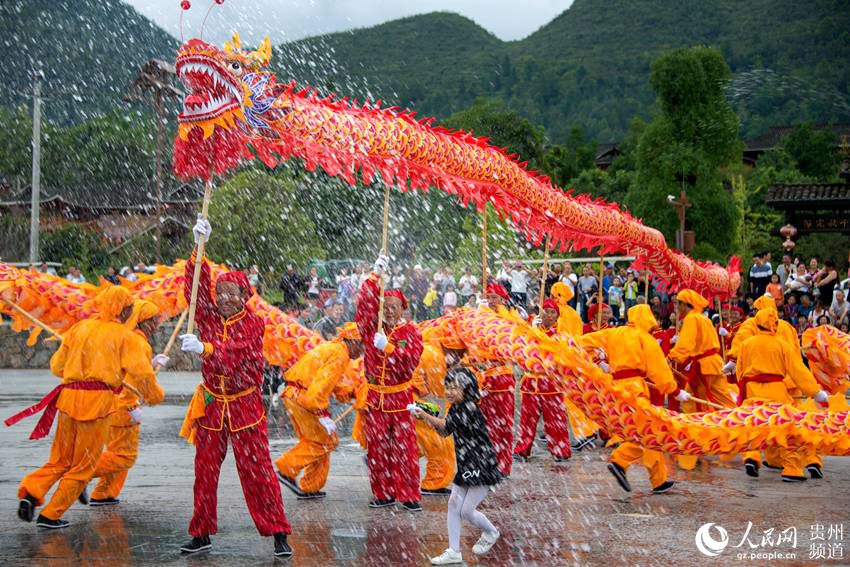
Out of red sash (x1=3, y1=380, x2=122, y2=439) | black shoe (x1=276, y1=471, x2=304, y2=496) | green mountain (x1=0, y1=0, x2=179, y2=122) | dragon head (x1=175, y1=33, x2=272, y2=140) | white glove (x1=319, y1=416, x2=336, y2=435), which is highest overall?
green mountain (x1=0, y1=0, x2=179, y2=122)

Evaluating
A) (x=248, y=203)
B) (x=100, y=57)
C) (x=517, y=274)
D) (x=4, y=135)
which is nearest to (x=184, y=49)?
(x=517, y=274)

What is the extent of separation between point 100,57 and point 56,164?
4302cm

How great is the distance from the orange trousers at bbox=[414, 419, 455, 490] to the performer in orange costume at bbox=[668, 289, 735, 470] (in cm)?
324

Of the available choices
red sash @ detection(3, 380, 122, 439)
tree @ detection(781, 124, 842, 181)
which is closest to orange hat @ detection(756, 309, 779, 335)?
red sash @ detection(3, 380, 122, 439)

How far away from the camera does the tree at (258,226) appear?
22141 mm

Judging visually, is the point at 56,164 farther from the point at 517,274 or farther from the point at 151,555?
the point at 151,555

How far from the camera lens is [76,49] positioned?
80688mm

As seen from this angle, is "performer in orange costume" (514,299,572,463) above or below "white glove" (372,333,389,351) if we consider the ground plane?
below

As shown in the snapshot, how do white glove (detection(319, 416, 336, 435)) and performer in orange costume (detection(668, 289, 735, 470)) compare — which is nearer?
white glove (detection(319, 416, 336, 435))

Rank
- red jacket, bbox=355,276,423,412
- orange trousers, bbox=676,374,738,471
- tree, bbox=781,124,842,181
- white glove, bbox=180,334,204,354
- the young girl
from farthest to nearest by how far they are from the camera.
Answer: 1. tree, bbox=781,124,842,181
2. orange trousers, bbox=676,374,738,471
3. red jacket, bbox=355,276,423,412
4. the young girl
5. white glove, bbox=180,334,204,354

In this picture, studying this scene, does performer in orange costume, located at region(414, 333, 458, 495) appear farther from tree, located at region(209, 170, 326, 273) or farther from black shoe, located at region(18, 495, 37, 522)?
tree, located at region(209, 170, 326, 273)

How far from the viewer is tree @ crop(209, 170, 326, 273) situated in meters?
22.1

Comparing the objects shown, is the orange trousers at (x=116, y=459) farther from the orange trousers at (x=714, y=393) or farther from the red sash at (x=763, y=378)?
the orange trousers at (x=714, y=393)

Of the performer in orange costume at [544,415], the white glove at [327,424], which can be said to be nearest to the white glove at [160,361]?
the white glove at [327,424]
